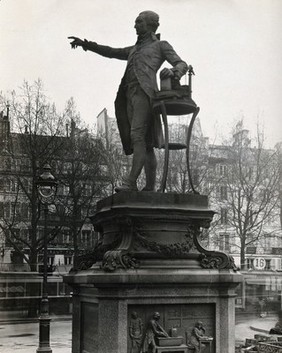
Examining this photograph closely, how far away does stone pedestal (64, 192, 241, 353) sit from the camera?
8.55 m

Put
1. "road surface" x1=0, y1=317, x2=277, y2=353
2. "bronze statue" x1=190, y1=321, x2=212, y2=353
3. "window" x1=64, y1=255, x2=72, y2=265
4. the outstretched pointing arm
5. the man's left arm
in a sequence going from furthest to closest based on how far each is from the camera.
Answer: "window" x1=64, y1=255, x2=72, y2=265
"road surface" x1=0, y1=317, x2=277, y2=353
the outstretched pointing arm
the man's left arm
"bronze statue" x1=190, y1=321, x2=212, y2=353

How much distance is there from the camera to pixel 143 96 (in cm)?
983

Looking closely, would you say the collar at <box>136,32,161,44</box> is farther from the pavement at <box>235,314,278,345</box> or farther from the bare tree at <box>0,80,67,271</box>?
the bare tree at <box>0,80,67,271</box>

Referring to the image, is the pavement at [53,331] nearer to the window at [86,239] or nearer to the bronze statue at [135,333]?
the window at [86,239]

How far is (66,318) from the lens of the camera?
32.4 meters

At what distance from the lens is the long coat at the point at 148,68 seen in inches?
387

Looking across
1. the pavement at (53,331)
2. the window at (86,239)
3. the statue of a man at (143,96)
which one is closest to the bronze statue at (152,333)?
the statue of a man at (143,96)

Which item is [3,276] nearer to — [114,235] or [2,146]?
[2,146]

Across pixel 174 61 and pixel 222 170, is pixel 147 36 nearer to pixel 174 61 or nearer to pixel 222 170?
pixel 174 61

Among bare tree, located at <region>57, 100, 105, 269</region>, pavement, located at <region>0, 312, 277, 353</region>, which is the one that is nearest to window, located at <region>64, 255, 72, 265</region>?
bare tree, located at <region>57, 100, 105, 269</region>

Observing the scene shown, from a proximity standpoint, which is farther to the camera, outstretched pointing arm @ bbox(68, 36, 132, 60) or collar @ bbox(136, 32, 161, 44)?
outstretched pointing arm @ bbox(68, 36, 132, 60)

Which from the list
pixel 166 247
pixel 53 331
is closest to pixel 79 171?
pixel 53 331

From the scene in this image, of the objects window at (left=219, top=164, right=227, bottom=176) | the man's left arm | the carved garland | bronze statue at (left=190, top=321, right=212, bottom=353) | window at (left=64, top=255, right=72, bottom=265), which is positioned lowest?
window at (left=64, top=255, right=72, bottom=265)

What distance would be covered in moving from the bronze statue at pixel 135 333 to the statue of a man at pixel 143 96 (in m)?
2.04
